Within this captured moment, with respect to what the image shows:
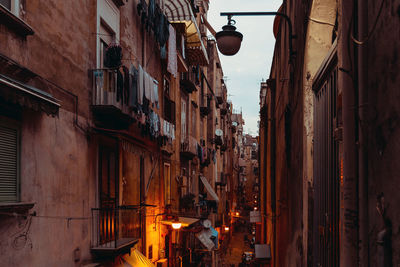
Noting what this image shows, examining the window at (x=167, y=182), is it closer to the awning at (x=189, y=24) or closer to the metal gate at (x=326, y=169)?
the awning at (x=189, y=24)

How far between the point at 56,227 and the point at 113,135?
330 centimetres

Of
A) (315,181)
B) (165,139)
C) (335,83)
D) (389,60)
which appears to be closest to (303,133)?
(315,181)

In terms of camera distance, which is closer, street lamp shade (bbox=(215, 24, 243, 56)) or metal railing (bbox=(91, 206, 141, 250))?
street lamp shade (bbox=(215, 24, 243, 56))

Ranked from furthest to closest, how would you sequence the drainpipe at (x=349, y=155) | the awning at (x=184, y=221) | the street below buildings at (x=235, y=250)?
the street below buildings at (x=235, y=250), the awning at (x=184, y=221), the drainpipe at (x=349, y=155)

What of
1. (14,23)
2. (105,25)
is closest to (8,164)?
(14,23)

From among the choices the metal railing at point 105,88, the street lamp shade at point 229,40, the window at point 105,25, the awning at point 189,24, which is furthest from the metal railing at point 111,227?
the awning at point 189,24

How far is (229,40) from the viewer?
26.8 feet

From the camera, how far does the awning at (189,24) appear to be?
17.3 meters

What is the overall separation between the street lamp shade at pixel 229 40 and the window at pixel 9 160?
401cm

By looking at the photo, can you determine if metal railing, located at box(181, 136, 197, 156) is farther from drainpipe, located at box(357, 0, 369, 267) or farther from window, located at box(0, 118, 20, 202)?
drainpipe, located at box(357, 0, 369, 267)

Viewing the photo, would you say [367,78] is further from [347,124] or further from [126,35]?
[126,35]

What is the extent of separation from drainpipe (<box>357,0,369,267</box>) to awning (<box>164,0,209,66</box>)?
14501mm

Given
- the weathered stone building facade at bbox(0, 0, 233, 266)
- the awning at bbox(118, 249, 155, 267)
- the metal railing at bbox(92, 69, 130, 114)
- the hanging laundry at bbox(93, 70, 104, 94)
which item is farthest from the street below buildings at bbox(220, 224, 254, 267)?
the hanging laundry at bbox(93, 70, 104, 94)

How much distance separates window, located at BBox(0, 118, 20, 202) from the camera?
6363 mm
